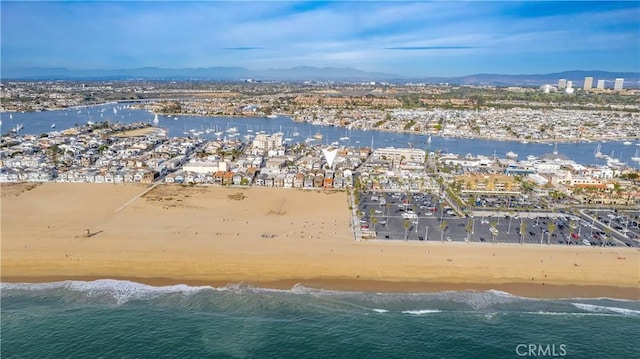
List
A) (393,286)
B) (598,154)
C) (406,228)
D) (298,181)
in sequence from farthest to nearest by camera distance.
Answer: (598,154) → (298,181) → (406,228) → (393,286)

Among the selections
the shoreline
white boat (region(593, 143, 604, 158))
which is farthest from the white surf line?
white boat (region(593, 143, 604, 158))

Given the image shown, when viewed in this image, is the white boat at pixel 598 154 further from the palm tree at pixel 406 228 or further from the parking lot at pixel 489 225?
the palm tree at pixel 406 228

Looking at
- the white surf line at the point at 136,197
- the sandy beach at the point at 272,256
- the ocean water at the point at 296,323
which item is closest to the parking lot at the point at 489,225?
the sandy beach at the point at 272,256

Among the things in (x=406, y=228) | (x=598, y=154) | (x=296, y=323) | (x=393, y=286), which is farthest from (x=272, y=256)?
(x=598, y=154)

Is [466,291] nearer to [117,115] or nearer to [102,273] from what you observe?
[102,273]

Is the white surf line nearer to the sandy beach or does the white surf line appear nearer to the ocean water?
the sandy beach

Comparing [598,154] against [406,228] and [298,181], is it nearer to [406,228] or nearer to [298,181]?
[298,181]

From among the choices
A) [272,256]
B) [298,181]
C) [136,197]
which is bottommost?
[272,256]

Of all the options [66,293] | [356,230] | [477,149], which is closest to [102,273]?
[66,293]
